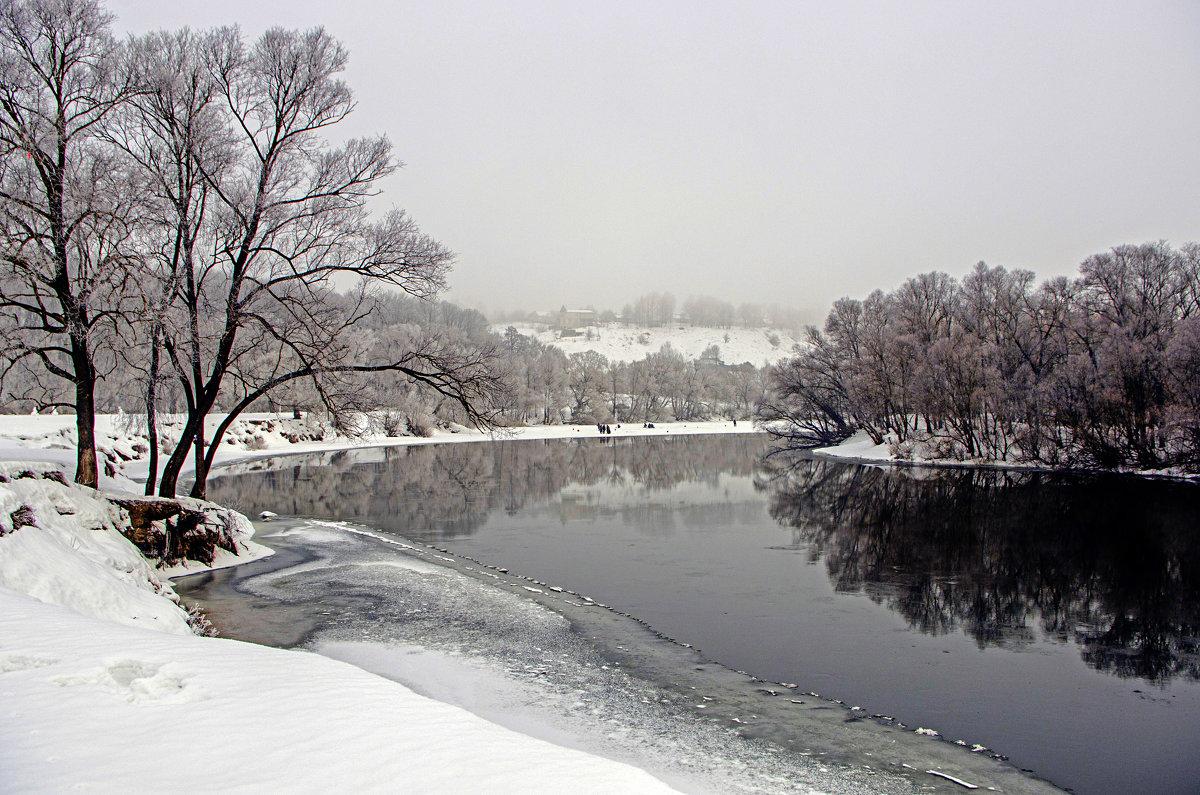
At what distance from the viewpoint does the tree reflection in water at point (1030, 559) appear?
37.0 feet

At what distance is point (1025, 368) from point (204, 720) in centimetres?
5179

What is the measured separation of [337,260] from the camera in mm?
17766

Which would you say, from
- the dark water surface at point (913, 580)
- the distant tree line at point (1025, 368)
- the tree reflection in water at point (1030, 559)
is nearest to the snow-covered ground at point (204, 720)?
the dark water surface at point (913, 580)

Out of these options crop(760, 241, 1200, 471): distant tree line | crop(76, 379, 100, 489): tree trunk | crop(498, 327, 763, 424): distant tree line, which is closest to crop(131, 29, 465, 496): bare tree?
crop(76, 379, 100, 489): tree trunk

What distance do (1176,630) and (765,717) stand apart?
26.4 ft

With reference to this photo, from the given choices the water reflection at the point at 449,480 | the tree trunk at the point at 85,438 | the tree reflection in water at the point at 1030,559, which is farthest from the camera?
the water reflection at the point at 449,480

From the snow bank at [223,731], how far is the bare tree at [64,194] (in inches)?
342

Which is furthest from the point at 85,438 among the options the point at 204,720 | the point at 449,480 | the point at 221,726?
the point at 449,480

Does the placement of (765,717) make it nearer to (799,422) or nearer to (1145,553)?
(1145,553)

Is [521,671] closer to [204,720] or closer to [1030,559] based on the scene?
[204,720]

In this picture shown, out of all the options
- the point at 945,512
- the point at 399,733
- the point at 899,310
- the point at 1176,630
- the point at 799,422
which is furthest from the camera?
the point at 799,422

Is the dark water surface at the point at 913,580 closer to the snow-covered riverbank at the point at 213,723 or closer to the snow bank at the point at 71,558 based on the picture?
the snow-covered riverbank at the point at 213,723

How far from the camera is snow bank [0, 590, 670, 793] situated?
4633 millimetres

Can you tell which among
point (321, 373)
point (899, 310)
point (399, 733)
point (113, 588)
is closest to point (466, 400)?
point (321, 373)
